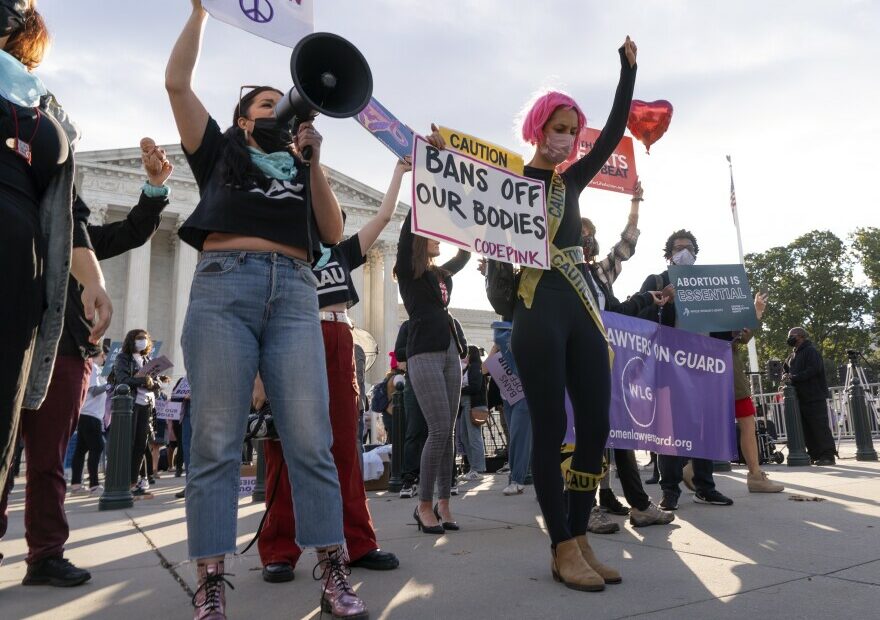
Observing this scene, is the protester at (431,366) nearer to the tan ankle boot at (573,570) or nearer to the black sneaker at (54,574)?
the tan ankle boot at (573,570)

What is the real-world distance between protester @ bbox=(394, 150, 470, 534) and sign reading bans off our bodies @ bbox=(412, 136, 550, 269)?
109cm

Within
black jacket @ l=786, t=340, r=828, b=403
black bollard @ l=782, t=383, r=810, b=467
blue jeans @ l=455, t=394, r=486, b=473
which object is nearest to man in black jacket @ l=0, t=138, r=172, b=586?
blue jeans @ l=455, t=394, r=486, b=473

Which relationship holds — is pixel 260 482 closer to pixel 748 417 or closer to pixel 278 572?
pixel 278 572

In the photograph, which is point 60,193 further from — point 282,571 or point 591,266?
point 591,266

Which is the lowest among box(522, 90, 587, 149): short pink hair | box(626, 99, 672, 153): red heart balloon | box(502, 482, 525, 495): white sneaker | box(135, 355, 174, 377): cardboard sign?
box(502, 482, 525, 495): white sneaker

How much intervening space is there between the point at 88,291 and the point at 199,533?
3.10ft

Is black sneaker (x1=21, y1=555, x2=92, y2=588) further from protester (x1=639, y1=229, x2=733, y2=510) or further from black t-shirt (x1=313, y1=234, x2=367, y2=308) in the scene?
protester (x1=639, y1=229, x2=733, y2=510)

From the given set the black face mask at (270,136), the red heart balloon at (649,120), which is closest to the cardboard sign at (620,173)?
the red heart balloon at (649,120)

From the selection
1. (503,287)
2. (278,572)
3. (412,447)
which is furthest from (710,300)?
(278,572)

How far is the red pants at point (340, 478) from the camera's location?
3.21 meters

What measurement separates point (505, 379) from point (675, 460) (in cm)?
238

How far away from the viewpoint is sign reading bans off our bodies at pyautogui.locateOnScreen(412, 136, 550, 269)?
3.17 meters

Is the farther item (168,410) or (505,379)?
(168,410)

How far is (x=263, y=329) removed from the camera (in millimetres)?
2461
